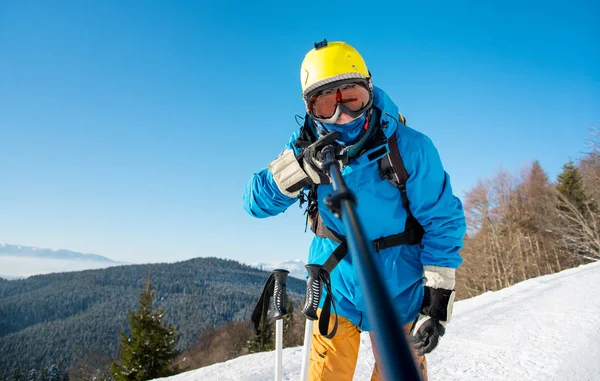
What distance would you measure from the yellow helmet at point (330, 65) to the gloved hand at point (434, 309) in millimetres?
1311

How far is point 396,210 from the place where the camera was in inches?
84.0

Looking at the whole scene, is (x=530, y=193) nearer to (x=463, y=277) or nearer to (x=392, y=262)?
(x=463, y=277)

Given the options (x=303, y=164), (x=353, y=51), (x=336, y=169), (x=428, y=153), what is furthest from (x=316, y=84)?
(x=336, y=169)

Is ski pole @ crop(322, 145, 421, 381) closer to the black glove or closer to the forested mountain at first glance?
the black glove

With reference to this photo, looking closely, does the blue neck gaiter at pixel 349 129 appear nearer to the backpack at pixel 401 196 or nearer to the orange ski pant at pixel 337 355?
the backpack at pixel 401 196

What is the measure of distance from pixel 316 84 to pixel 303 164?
53 cm

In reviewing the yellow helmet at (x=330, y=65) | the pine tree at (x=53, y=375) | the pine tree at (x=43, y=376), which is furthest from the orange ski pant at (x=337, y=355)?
the pine tree at (x=53, y=375)

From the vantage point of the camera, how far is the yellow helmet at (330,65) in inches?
86.7

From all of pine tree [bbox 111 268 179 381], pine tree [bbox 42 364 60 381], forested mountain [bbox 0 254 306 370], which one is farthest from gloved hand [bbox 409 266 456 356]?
pine tree [bbox 42 364 60 381]

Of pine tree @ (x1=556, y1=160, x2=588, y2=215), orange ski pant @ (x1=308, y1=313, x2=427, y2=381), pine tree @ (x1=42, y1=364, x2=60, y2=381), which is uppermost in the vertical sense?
pine tree @ (x1=556, y1=160, x2=588, y2=215)

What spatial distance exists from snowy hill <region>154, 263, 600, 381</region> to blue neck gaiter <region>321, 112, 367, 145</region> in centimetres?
323

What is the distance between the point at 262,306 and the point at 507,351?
389 cm

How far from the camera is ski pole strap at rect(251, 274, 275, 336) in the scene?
2304 mm

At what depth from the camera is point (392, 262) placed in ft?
7.21
